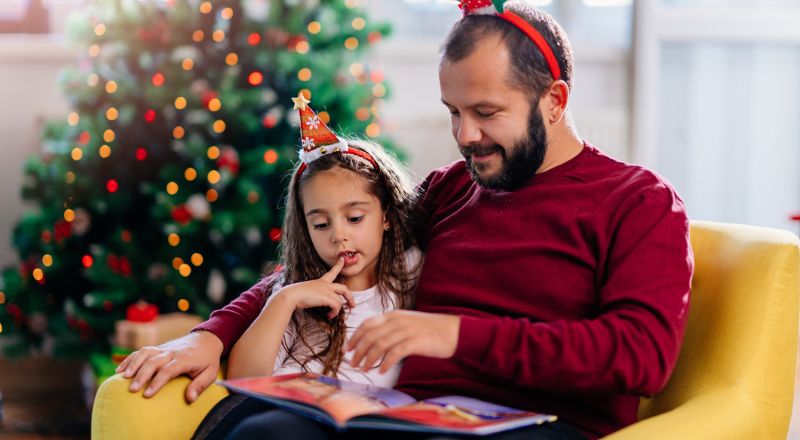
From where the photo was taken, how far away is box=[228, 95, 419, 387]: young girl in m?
1.58

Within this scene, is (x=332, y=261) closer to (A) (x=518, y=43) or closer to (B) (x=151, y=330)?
(A) (x=518, y=43)

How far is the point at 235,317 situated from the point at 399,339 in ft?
1.58

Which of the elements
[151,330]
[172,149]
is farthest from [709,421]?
[172,149]

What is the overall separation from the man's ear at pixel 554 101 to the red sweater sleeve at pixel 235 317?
0.61 m

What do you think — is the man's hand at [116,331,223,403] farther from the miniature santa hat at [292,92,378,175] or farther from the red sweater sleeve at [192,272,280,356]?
the miniature santa hat at [292,92,378,175]

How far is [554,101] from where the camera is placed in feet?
5.10

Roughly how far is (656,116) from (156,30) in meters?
2.06

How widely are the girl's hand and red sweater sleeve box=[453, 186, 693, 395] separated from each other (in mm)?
324

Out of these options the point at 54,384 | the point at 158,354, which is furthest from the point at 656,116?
the point at 158,354

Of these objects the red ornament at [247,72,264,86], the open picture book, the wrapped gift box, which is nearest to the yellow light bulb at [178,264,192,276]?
the wrapped gift box

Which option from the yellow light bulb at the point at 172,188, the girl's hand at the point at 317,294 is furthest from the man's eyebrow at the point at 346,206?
the yellow light bulb at the point at 172,188

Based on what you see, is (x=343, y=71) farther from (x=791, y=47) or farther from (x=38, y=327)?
(x=791, y=47)

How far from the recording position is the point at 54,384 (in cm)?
343

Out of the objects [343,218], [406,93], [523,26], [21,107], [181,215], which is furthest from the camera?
[406,93]
